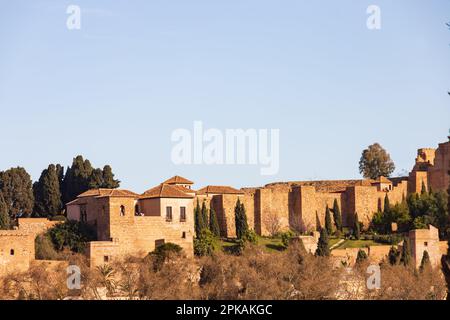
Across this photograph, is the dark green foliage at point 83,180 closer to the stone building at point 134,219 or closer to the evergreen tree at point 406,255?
the stone building at point 134,219

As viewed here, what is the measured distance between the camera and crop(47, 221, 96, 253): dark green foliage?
48.3 m

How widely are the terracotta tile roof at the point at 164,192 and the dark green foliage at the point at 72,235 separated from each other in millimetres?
2650

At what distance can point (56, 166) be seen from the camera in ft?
190

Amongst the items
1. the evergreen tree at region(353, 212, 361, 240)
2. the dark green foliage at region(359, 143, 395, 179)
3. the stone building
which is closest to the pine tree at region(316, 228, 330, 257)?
the evergreen tree at region(353, 212, 361, 240)

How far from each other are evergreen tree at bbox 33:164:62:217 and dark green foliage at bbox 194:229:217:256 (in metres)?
7.09

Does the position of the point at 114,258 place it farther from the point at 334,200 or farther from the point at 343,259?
the point at 334,200

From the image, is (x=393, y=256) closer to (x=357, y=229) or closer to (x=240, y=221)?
(x=357, y=229)

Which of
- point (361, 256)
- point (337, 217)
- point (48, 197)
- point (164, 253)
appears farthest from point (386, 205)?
point (164, 253)

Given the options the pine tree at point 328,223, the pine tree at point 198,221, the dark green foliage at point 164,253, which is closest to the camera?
the dark green foliage at point 164,253

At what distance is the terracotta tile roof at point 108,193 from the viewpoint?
161ft

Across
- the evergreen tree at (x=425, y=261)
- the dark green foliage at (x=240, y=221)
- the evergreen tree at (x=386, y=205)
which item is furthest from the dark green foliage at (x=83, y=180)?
the evergreen tree at (x=425, y=261)

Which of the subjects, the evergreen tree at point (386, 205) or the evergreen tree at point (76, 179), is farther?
the evergreen tree at point (386, 205)

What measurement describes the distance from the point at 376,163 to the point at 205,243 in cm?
2373

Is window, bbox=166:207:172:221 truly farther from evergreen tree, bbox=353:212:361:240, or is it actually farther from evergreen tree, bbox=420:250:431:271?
evergreen tree, bbox=353:212:361:240
